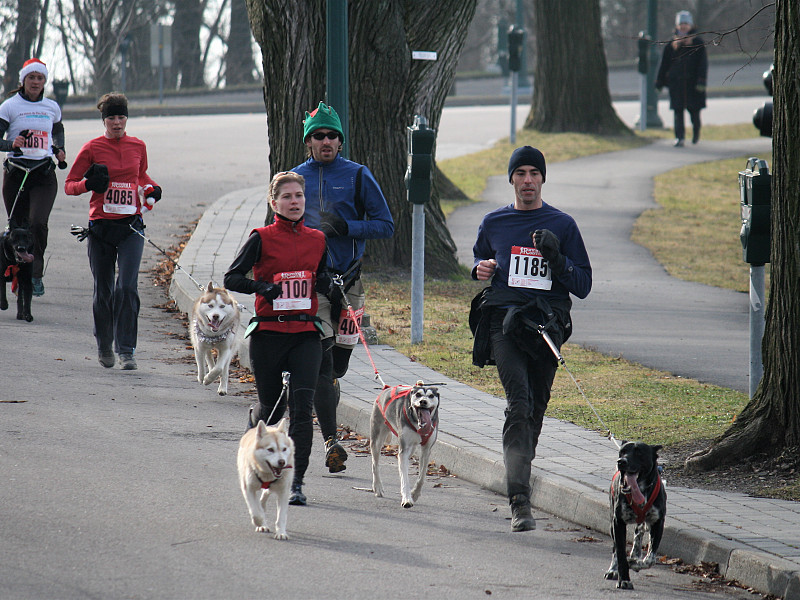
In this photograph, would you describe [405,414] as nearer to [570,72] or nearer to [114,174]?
[114,174]

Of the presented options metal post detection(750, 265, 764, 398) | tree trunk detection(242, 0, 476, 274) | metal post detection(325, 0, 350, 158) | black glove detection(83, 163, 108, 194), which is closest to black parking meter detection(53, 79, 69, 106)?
tree trunk detection(242, 0, 476, 274)

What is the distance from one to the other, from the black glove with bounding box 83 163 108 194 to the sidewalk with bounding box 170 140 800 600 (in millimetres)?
2089

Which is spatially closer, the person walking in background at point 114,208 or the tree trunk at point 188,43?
the person walking in background at point 114,208

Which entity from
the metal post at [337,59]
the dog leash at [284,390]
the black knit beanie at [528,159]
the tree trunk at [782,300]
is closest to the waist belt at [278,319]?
the dog leash at [284,390]

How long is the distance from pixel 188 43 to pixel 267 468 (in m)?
52.2

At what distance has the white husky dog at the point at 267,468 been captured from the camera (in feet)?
20.0

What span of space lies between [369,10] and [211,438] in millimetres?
6621

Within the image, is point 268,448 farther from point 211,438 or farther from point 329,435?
point 211,438

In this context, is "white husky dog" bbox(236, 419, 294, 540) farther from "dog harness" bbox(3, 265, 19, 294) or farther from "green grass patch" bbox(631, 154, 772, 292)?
"green grass patch" bbox(631, 154, 772, 292)

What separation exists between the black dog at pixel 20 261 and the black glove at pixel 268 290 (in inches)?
234

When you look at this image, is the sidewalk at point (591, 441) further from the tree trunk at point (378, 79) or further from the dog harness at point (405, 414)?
the tree trunk at point (378, 79)

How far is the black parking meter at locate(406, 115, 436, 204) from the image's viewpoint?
1097 cm

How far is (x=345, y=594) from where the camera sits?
5324 mm

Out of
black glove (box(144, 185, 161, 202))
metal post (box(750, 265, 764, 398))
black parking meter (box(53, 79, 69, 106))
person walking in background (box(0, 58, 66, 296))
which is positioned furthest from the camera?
black parking meter (box(53, 79, 69, 106))
